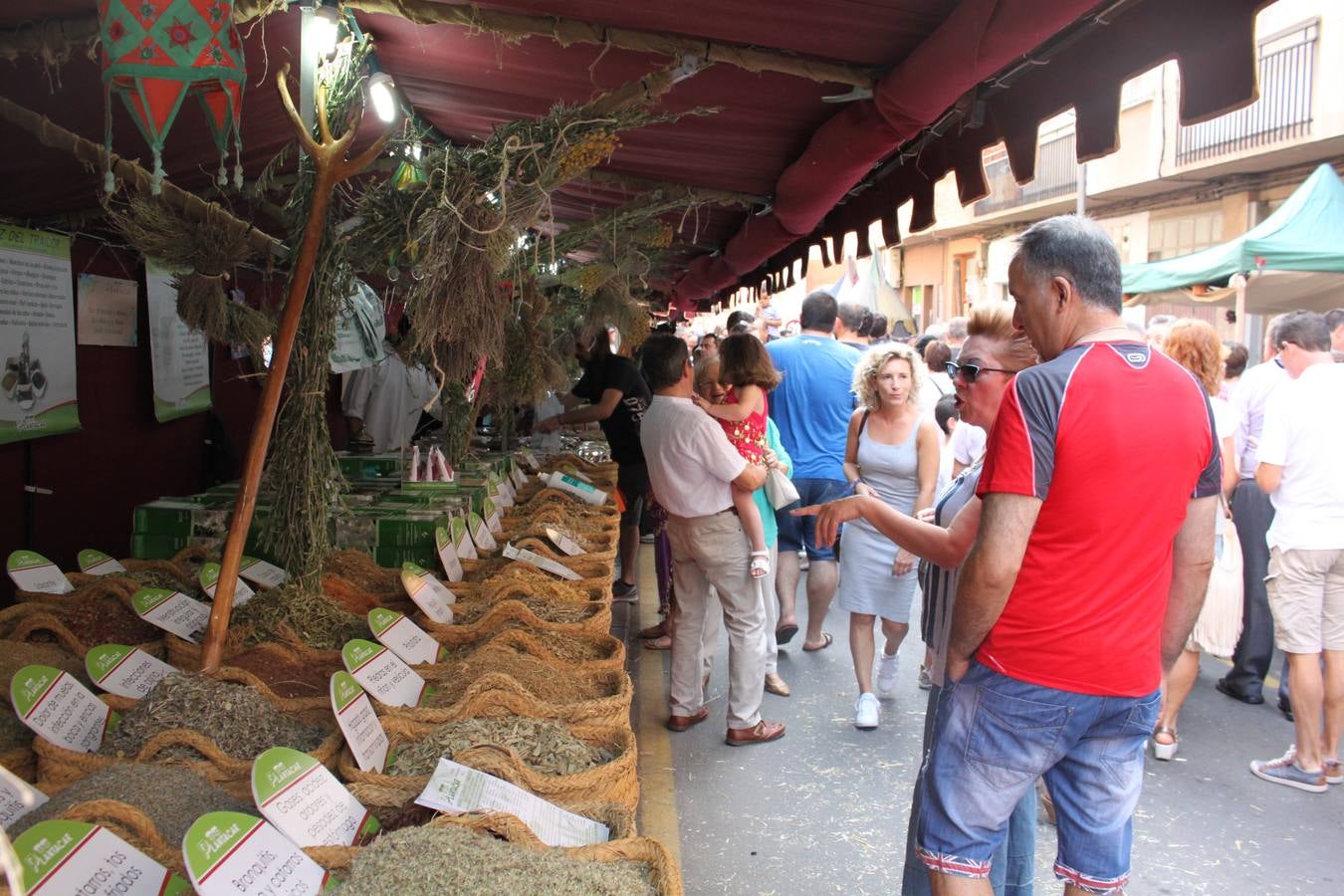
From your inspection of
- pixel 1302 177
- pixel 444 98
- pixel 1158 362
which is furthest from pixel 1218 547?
pixel 1302 177

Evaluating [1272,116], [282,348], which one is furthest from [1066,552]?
[1272,116]

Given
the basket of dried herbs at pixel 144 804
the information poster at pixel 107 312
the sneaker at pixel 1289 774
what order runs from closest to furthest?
1. the basket of dried herbs at pixel 144 804
2. the sneaker at pixel 1289 774
3. the information poster at pixel 107 312

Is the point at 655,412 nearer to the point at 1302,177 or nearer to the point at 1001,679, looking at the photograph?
the point at 1001,679

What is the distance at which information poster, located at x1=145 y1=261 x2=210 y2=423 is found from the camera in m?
5.04

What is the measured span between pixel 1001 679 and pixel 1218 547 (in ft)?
9.44

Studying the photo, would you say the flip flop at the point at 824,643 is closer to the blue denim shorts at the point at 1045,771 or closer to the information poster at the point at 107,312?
the blue denim shorts at the point at 1045,771

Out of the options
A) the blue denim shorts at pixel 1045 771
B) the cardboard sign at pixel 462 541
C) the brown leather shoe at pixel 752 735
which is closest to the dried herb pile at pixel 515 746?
the blue denim shorts at pixel 1045 771

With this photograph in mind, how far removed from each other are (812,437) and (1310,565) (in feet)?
7.20

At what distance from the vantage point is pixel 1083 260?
1.71m

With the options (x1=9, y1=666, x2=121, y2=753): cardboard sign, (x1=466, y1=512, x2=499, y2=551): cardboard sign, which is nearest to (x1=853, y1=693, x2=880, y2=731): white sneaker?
(x1=466, y1=512, x2=499, y2=551): cardboard sign

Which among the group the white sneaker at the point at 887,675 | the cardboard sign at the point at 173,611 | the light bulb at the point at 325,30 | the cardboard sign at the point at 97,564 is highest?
the light bulb at the point at 325,30

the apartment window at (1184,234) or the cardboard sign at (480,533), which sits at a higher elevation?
the apartment window at (1184,234)

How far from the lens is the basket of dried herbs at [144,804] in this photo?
4.55 ft

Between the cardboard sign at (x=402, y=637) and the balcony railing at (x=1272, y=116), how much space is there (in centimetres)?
1306
